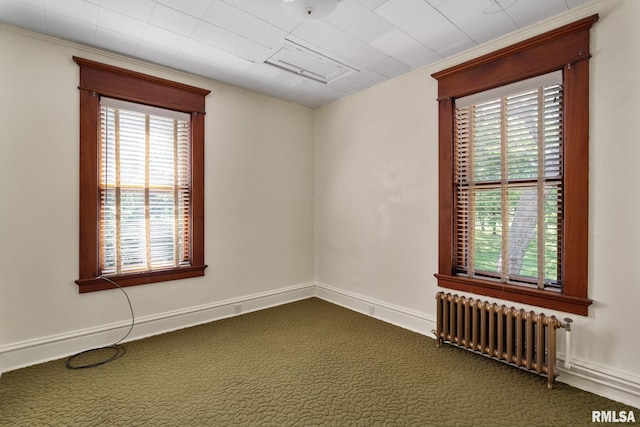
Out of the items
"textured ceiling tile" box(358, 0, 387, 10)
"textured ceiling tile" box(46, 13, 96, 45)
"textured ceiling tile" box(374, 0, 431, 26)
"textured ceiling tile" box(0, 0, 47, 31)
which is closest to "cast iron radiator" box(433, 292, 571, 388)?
"textured ceiling tile" box(374, 0, 431, 26)

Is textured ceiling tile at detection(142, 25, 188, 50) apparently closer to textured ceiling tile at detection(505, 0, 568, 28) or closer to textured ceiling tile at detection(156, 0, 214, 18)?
textured ceiling tile at detection(156, 0, 214, 18)

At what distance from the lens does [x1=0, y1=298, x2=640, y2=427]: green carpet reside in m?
2.02

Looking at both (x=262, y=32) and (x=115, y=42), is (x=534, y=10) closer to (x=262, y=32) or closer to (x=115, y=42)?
(x=262, y=32)

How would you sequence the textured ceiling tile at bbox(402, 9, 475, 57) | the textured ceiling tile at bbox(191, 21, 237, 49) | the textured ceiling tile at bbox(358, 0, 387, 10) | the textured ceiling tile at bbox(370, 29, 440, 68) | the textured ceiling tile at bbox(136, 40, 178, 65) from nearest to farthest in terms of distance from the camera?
the textured ceiling tile at bbox(358, 0, 387, 10) → the textured ceiling tile at bbox(402, 9, 475, 57) → the textured ceiling tile at bbox(191, 21, 237, 49) → the textured ceiling tile at bbox(370, 29, 440, 68) → the textured ceiling tile at bbox(136, 40, 178, 65)

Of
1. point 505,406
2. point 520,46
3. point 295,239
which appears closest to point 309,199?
point 295,239

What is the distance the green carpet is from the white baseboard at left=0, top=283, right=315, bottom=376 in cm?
12

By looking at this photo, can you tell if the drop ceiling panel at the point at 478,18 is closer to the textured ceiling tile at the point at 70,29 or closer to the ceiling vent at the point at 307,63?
A: the ceiling vent at the point at 307,63

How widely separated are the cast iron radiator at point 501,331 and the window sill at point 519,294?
122 mm

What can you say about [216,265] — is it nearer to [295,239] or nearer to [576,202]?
[295,239]

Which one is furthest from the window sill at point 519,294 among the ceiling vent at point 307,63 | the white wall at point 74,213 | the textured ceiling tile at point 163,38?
the textured ceiling tile at point 163,38

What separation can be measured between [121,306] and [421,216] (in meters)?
3.24

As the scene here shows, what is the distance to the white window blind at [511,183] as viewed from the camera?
2.53 meters

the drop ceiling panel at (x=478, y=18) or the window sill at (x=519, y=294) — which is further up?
the drop ceiling panel at (x=478, y=18)

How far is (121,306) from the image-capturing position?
312 centimetres
